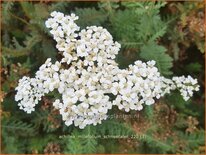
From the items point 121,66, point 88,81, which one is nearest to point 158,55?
point 121,66

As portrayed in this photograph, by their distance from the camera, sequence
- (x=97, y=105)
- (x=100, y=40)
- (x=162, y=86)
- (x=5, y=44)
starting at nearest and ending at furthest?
(x=97, y=105) → (x=100, y=40) → (x=162, y=86) → (x=5, y=44)

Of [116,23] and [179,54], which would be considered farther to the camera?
[179,54]

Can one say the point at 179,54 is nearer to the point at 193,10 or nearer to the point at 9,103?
the point at 193,10

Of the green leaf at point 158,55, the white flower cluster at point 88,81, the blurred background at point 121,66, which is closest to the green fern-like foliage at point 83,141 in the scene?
the blurred background at point 121,66

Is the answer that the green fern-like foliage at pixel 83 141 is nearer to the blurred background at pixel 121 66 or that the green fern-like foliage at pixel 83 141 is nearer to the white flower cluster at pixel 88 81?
the blurred background at pixel 121 66

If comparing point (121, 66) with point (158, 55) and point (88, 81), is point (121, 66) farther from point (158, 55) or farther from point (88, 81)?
point (88, 81)

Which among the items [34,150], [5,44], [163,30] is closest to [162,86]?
[163,30]

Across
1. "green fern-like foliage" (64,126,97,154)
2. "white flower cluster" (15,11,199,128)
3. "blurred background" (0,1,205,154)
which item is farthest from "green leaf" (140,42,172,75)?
"green fern-like foliage" (64,126,97,154)
